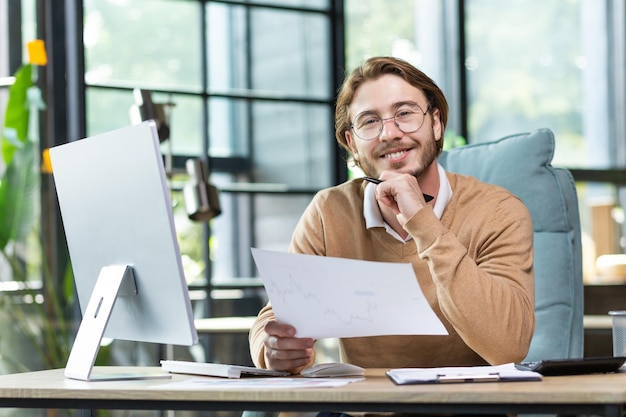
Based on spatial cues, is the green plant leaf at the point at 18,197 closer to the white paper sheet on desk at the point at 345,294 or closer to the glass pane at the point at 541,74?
the white paper sheet on desk at the point at 345,294

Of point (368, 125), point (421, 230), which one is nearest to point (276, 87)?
point (368, 125)

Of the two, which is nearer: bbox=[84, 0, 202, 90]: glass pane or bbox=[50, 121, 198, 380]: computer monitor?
bbox=[50, 121, 198, 380]: computer monitor

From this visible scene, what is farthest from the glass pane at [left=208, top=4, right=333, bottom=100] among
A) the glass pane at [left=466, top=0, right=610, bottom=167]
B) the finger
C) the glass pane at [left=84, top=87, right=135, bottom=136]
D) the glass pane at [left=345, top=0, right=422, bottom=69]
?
the finger

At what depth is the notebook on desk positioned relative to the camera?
4.75 feet

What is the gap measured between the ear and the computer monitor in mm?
769

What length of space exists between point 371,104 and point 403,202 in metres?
0.29

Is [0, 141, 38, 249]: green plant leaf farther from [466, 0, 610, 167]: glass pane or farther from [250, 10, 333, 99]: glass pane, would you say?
[466, 0, 610, 167]: glass pane

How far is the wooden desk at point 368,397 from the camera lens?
43.5 inches

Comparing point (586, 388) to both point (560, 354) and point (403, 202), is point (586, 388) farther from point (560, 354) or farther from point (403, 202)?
point (560, 354)

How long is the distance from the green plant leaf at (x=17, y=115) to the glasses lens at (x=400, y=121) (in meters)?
1.62

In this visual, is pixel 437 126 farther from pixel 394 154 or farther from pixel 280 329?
pixel 280 329

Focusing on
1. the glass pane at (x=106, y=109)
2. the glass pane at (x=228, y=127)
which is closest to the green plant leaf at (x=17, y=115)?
the glass pane at (x=106, y=109)

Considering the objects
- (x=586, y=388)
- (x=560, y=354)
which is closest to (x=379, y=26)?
(x=560, y=354)

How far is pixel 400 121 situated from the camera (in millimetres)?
1845
